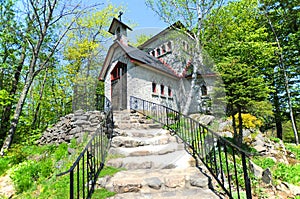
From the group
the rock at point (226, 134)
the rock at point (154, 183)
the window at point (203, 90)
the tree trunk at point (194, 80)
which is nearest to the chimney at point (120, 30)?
the tree trunk at point (194, 80)

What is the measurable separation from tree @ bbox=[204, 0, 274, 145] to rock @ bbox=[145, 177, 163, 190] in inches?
197

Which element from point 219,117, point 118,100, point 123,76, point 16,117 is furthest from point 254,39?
point 16,117

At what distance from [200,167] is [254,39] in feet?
37.8

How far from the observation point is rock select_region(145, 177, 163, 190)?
10.1 ft

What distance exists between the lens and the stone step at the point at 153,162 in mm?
3930

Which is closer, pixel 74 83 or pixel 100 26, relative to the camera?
pixel 74 83

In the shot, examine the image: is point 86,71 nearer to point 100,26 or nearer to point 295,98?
point 100,26

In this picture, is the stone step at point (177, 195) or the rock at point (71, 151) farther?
the rock at point (71, 151)

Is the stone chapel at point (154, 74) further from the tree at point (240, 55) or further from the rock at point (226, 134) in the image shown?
the rock at point (226, 134)

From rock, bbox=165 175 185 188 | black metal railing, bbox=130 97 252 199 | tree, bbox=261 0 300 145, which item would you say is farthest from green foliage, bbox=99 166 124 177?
tree, bbox=261 0 300 145

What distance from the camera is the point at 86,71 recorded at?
48.5ft

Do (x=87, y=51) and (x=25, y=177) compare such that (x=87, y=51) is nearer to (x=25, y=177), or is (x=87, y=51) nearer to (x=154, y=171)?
(x=25, y=177)

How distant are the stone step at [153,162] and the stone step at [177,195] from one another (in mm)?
939

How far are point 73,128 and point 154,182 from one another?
429cm
